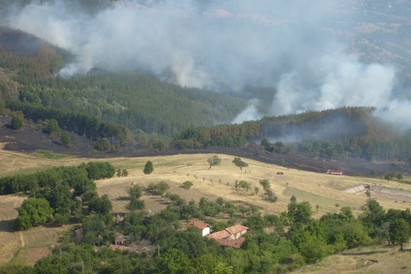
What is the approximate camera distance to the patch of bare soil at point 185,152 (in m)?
93.8

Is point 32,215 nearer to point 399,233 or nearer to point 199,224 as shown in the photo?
point 199,224

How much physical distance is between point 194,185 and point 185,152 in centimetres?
3169

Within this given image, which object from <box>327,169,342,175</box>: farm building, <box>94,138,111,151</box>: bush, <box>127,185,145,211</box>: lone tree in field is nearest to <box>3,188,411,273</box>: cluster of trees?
<box>127,185,145,211</box>: lone tree in field

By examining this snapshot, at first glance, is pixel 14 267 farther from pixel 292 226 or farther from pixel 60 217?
pixel 292 226

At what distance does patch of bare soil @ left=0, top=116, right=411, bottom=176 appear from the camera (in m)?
93.8

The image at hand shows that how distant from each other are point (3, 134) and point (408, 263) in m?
77.2

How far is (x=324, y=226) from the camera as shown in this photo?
46.3 m

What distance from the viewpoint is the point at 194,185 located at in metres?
65.3

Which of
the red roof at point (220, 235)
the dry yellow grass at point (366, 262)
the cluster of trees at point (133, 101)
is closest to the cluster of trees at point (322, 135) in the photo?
the cluster of trees at point (133, 101)

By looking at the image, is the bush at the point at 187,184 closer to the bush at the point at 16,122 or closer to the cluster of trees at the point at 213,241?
the cluster of trees at the point at 213,241

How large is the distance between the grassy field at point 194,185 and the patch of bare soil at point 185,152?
5.39 m

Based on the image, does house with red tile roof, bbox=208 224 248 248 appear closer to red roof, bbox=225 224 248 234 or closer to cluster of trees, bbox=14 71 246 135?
red roof, bbox=225 224 248 234

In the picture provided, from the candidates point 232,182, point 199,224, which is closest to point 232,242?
point 199,224

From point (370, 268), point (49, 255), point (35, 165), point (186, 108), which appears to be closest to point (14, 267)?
Answer: point (49, 255)
